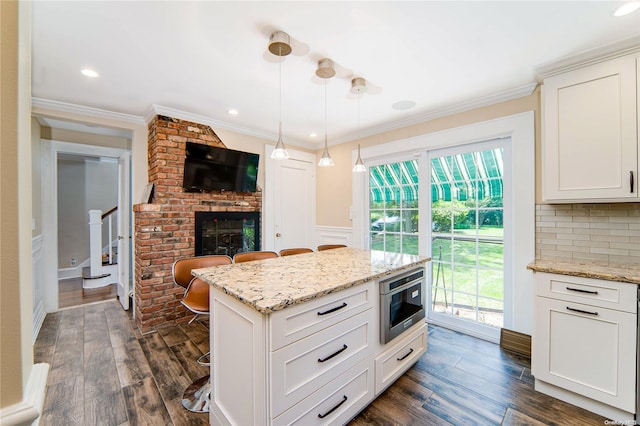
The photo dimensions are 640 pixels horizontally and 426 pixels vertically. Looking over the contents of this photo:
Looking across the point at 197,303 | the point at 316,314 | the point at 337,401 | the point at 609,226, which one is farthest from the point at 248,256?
the point at 609,226

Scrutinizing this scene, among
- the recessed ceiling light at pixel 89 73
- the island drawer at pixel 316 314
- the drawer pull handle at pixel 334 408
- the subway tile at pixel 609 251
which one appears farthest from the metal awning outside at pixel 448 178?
the recessed ceiling light at pixel 89 73

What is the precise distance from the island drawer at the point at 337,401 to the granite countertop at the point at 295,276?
0.55 metres

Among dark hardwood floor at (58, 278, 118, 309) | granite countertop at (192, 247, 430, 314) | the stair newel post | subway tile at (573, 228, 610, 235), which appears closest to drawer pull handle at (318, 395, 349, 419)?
granite countertop at (192, 247, 430, 314)

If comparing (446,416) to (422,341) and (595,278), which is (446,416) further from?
(595,278)

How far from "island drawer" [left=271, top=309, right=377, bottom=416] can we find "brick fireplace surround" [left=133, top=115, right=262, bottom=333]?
94.0 inches

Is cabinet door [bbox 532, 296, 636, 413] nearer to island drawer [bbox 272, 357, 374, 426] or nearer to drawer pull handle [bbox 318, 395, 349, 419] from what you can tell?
island drawer [bbox 272, 357, 374, 426]

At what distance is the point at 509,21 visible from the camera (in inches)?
64.5

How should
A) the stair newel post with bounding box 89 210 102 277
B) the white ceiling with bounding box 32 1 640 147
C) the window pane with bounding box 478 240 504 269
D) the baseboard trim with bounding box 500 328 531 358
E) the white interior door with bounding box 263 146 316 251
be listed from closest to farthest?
the white ceiling with bounding box 32 1 640 147 < the baseboard trim with bounding box 500 328 531 358 < the window pane with bounding box 478 240 504 269 < the white interior door with bounding box 263 146 316 251 < the stair newel post with bounding box 89 210 102 277

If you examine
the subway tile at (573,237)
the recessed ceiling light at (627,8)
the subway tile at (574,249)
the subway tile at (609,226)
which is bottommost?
the subway tile at (574,249)

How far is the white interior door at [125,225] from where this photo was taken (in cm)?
356

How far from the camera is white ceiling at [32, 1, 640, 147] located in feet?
5.09

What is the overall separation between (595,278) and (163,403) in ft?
10.00

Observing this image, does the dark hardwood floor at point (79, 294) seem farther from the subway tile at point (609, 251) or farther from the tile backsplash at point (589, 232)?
the subway tile at point (609, 251)

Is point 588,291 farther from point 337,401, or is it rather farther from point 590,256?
point 337,401
